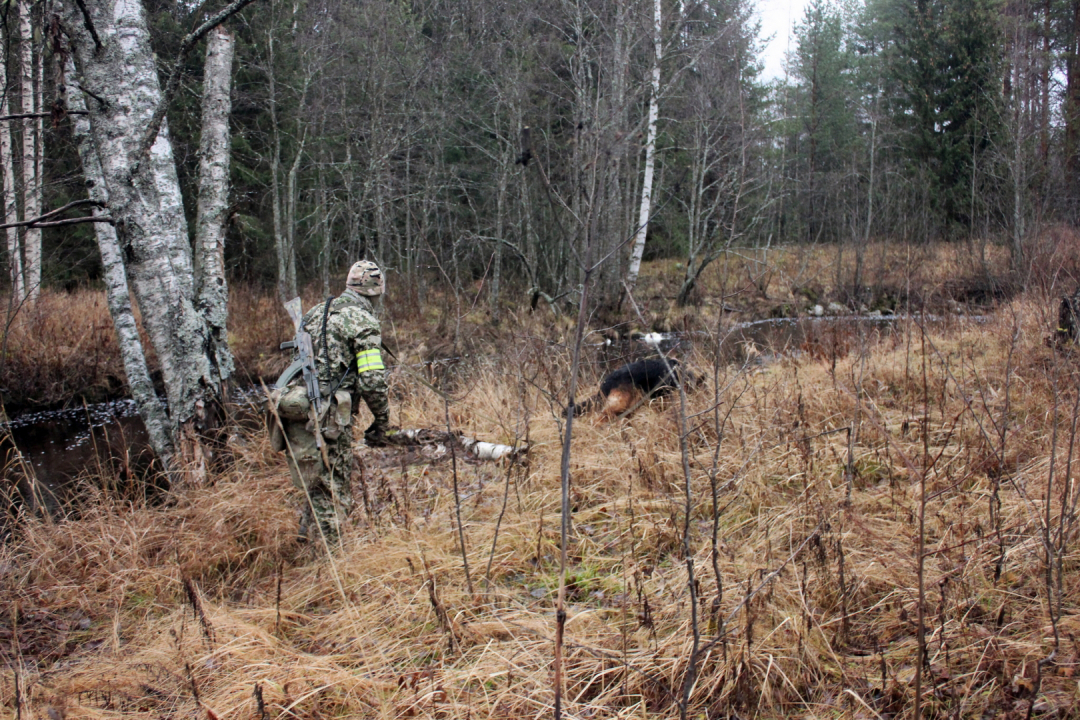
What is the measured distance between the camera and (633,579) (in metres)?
3.36

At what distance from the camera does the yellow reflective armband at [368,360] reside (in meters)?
3.98

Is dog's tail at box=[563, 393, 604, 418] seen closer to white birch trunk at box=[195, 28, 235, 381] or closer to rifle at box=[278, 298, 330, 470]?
rifle at box=[278, 298, 330, 470]

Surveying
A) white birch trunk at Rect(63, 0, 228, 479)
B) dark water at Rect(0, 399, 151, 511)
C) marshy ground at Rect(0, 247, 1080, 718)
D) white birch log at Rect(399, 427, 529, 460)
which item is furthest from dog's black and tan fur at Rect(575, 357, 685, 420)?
dark water at Rect(0, 399, 151, 511)

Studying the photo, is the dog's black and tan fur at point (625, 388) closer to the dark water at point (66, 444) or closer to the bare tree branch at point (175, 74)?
the bare tree branch at point (175, 74)

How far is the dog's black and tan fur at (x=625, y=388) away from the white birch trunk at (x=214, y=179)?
131 inches

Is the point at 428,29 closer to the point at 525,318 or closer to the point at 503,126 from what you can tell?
the point at 503,126

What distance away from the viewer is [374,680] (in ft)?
8.73

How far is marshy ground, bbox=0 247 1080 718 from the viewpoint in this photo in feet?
8.07

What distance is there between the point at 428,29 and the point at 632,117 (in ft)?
21.8

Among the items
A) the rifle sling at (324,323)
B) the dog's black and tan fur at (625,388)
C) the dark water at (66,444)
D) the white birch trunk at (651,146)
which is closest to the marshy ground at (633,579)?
the dog's black and tan fur at (625,388)

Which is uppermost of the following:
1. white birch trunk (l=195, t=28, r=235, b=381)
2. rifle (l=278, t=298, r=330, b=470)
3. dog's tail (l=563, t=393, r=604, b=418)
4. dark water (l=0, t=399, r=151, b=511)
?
white birch trunk (l=195, t=28, r=235, b=381)

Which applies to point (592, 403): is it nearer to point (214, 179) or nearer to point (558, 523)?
point (558, 523)

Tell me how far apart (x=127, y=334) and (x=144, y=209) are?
1.27m

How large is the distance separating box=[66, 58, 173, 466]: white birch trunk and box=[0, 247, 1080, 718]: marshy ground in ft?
1.67
